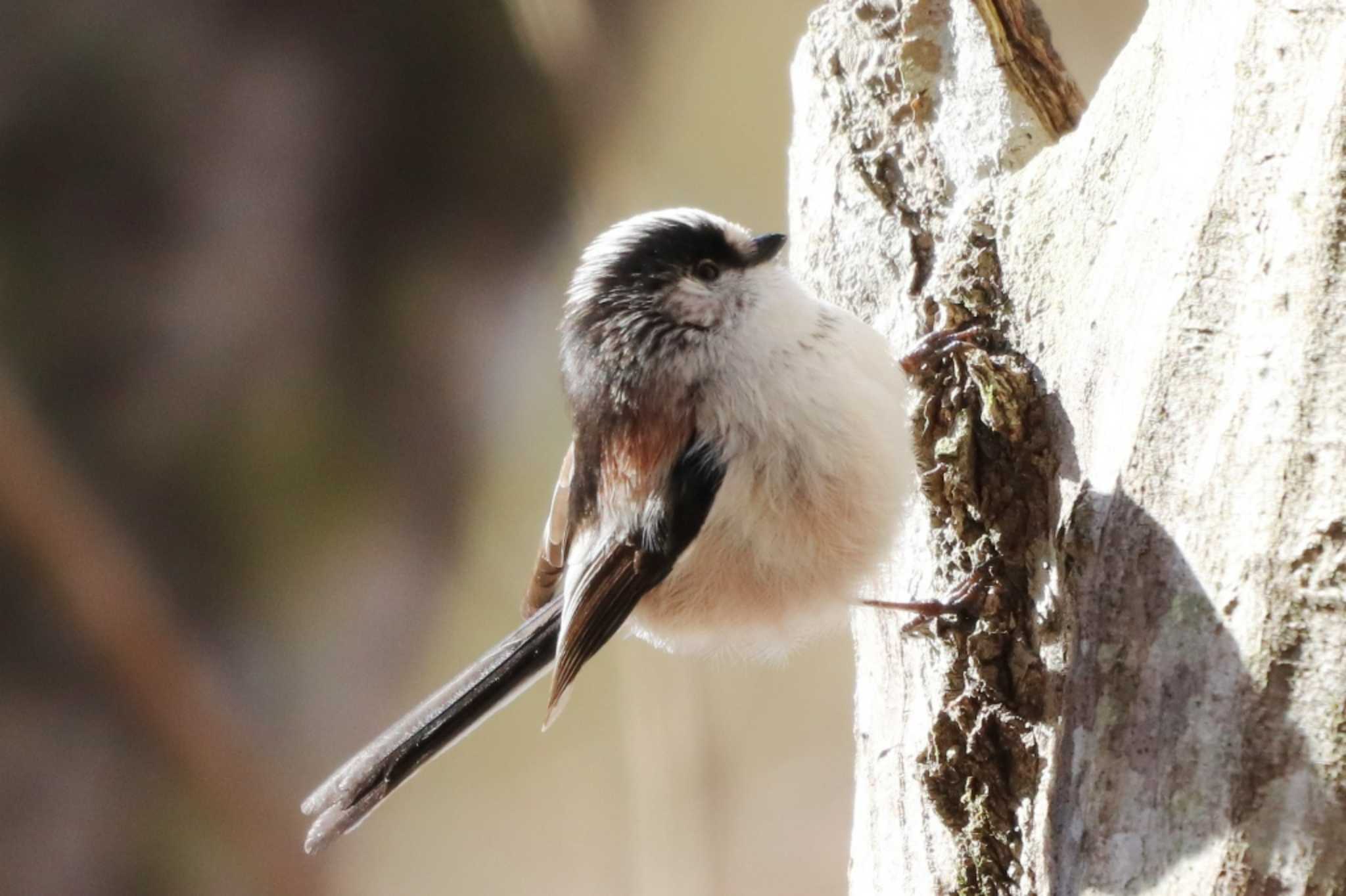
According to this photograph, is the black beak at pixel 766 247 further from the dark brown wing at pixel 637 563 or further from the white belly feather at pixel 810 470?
the dark brown wing at pixel 637 563

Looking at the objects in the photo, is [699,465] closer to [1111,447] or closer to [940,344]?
[940,344]

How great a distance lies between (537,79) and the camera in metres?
2.31

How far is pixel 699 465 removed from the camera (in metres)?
1.28

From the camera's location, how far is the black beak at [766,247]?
143cm

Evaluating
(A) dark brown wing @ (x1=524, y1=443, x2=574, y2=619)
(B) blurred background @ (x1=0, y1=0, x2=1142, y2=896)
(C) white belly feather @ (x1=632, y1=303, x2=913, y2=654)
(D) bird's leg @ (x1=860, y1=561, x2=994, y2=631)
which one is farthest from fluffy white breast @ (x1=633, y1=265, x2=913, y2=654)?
(B) blurred background @ (x1=0, y1=0, x2=1142, y2=896)

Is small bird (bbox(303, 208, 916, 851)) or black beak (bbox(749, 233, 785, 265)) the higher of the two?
black beak (bbox(749, 233, 785, 265))

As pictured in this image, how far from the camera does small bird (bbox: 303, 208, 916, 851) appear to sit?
4.12ft

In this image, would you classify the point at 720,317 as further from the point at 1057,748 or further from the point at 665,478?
the point at 1057,748

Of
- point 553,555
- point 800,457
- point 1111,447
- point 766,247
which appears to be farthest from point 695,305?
point 1111,447

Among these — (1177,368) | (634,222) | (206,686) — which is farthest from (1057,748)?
(206,686)

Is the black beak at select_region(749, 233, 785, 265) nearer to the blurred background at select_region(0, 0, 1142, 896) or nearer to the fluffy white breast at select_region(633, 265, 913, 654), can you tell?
the fluffy white breast at select_region(633, 265, 913, 654)

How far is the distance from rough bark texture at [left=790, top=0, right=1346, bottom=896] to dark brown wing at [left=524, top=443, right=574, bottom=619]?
0.45 metres

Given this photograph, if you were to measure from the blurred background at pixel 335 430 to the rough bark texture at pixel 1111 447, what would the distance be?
3.50 ft

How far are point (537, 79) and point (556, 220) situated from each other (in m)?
0.32
